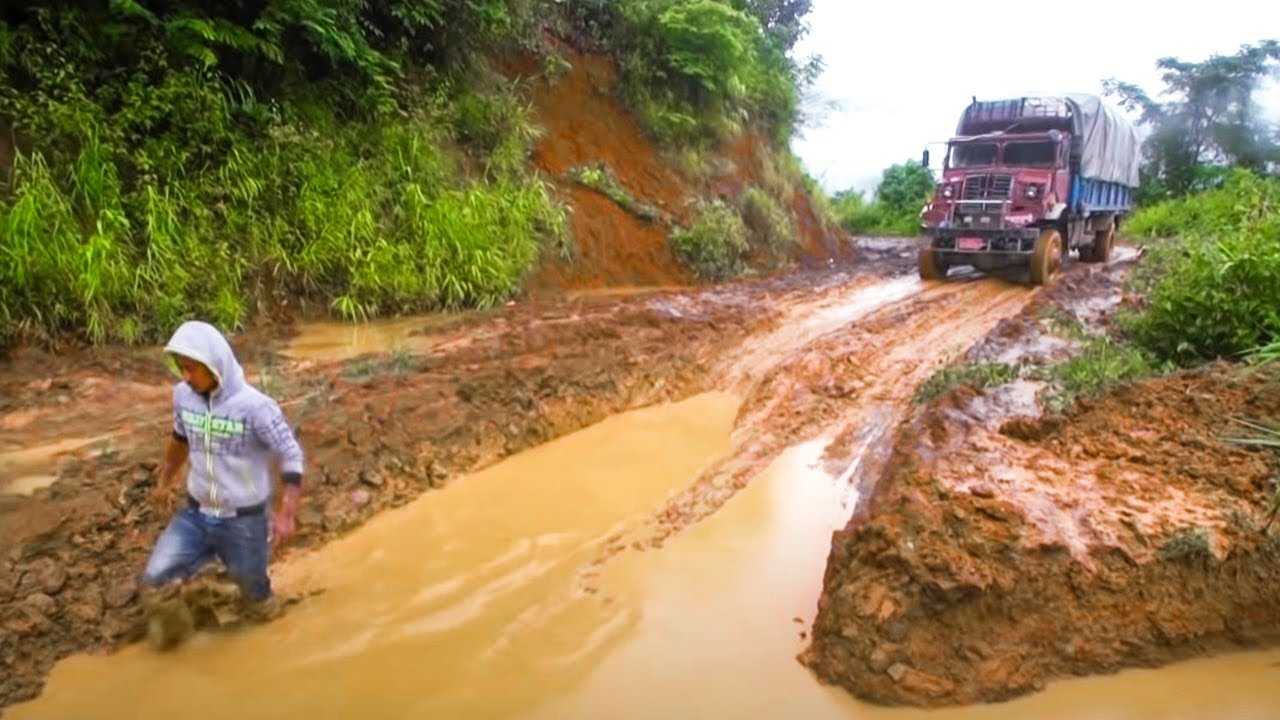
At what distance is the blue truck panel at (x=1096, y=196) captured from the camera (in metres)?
13.6

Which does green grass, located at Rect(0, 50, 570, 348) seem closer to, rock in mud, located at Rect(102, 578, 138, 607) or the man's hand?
rock in mud, located at Rect(102, 578, 138, 607)

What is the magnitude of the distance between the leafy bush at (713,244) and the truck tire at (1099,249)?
756cm

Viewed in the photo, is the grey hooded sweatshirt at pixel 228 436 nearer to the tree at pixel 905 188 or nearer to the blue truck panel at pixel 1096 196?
the blue truck panel at pixel 1096 196

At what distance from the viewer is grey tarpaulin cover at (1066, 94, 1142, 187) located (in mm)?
13483

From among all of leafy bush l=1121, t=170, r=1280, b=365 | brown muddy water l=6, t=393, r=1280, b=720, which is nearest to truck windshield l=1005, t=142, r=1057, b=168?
leafy bush l=1121, t=170, r=1280, b=365

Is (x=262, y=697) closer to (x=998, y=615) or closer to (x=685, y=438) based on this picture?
(x=998, y=615)

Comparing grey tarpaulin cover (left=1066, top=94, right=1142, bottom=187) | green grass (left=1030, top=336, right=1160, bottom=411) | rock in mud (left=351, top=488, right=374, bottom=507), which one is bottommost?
rock in mud (left=351, top=488, right=374, bottom=507)

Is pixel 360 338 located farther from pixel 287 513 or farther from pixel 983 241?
pixel 983 241

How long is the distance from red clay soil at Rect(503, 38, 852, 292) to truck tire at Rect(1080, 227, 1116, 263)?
705cm

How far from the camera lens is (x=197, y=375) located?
10.7 feet

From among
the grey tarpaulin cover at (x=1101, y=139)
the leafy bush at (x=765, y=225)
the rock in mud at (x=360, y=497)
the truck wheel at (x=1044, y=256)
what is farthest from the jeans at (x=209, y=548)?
the grey tarpaulin cover at (x=1101, y=139)

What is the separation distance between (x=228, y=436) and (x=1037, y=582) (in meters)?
3.43

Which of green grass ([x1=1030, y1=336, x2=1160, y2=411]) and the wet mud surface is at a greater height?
green grass ([x1=1030, y1=336, x2=1160, y2=411])

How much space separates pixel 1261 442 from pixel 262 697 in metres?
4.91
